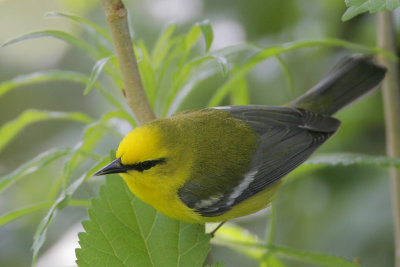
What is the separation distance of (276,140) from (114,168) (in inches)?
33.4

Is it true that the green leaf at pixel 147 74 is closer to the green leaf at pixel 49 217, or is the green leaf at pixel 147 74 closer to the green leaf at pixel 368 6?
the green leaf at pixel 49 217

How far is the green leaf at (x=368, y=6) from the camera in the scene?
1.10 meters

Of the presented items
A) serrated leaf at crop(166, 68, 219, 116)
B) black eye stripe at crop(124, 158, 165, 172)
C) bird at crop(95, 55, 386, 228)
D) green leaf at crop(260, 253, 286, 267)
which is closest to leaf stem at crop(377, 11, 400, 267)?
bird at crop(95, 55, 386, 228)

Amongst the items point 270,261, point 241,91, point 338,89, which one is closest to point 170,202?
point 270,261

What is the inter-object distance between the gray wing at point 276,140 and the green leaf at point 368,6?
1061 millimetres

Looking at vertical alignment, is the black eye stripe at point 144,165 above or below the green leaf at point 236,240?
above

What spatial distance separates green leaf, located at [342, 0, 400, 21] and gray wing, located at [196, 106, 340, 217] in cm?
106

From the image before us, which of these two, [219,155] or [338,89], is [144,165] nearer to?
[219,155]

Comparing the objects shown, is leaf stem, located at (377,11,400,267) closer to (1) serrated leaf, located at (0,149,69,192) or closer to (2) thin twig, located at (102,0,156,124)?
(2) thin twig, located at (102,0,156,124)

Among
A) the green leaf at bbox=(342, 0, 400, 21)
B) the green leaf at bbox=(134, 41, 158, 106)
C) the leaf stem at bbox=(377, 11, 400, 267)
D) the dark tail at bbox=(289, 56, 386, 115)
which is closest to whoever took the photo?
the green leaf at bbox=(342, 0, 400, 21)

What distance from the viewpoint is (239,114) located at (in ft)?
7.27

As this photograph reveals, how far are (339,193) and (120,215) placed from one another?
162 cm

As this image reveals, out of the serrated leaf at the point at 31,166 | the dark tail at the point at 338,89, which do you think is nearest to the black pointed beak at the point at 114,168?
the serrated leaf at the point at 31,166

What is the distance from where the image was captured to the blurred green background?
8.88 ft
